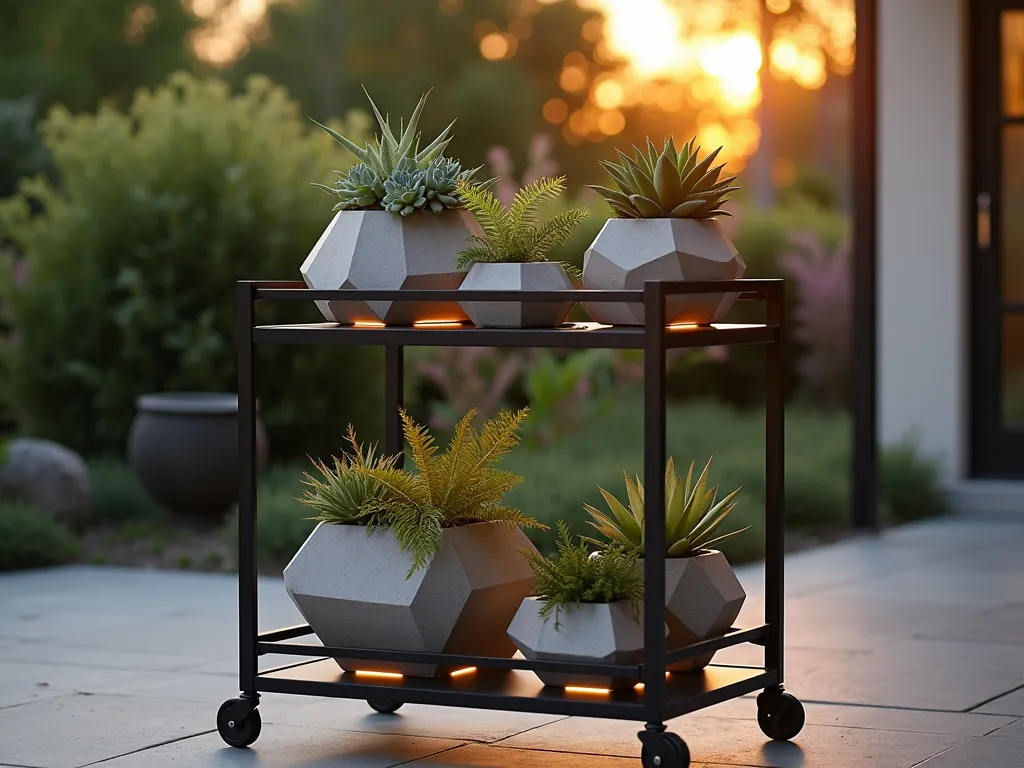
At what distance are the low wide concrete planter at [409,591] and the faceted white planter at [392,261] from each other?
0.51m

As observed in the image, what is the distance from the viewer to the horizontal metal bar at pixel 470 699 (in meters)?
3.56

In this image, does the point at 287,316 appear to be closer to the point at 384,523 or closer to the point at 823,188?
the point at 384,523

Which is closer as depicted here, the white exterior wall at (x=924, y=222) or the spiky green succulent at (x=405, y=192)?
the spiky green succulent at (x=405, y=192)

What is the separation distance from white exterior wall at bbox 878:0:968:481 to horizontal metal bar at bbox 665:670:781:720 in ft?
17.0

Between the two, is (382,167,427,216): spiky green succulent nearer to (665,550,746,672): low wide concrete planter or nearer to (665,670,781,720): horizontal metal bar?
(665,550,746,672): low wide concrete planter

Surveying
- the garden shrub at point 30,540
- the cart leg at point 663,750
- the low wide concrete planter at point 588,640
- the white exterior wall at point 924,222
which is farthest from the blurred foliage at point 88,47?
the cart leg at point 663,750

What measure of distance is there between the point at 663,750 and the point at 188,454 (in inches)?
204

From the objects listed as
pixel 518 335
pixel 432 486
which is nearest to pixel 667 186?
pixel 518 335

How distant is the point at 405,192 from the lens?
12.8 feet

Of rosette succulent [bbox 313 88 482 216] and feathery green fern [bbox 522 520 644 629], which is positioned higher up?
rosette succulent [bbox 313 88 482 216]

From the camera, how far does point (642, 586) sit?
3770 mm

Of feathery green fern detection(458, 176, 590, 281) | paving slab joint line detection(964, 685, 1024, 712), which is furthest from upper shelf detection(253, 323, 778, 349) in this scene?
paving slab joint line detection(964, 685, 1024, 712)

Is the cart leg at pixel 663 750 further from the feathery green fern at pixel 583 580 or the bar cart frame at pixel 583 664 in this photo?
the feathery green fern at pixel 583 580

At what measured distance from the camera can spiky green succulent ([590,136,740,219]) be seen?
3783mm
